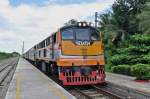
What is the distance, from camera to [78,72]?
22172mm

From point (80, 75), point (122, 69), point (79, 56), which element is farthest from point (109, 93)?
point (122, 69)

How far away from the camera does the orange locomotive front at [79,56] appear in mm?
22141

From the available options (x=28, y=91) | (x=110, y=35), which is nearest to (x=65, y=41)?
(x=28, y=91)

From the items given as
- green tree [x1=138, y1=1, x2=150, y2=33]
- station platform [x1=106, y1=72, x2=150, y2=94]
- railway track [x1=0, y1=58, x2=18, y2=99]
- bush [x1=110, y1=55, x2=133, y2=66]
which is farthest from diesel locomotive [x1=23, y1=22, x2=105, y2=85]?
green tree [x1=138, y1=1, x2=150, y2=33]

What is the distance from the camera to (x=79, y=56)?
22500mm

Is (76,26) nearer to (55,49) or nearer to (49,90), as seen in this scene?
(55,49)

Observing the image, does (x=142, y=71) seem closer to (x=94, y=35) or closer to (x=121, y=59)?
(x=94, y=35)

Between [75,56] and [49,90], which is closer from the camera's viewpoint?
[49,90]

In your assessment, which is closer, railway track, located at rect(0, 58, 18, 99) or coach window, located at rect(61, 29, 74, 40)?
railway track, located at rect(0, 58, 18, 99)

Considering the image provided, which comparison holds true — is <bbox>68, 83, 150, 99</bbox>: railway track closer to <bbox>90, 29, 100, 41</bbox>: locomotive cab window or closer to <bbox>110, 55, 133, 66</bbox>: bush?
<bbox>90, 29, 100, 41</bbox>: locomotive cab window

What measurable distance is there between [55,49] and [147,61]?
308 inches

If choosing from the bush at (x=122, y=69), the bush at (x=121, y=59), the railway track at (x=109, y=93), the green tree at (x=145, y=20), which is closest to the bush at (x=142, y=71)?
the railway track at (x=109, y=93)

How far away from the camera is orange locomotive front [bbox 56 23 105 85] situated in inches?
872

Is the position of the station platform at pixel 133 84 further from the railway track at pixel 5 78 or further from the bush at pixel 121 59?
the railway track at pixel 5 78
